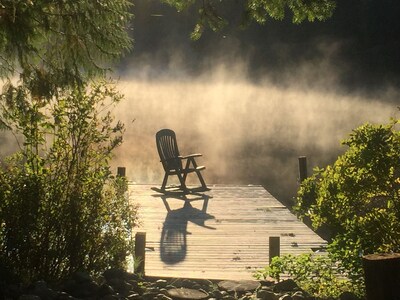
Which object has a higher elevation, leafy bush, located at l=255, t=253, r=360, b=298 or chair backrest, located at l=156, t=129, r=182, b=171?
chair backrest, located at l=156, t=129, r=182, b=171

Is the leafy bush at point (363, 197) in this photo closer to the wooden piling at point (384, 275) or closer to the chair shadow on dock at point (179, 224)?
the wooden piling at point (384, 275)

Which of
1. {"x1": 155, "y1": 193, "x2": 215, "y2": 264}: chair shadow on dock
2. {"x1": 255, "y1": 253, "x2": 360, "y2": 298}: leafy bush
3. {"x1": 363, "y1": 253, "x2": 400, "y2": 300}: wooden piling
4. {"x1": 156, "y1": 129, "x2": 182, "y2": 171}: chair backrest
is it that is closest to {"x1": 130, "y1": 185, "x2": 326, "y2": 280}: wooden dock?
{"x1": 155, "y1": 193, "x2": 215, "y2": 264}: chair shadow on dock

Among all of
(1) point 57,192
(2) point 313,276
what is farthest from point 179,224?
(1) point 57,192

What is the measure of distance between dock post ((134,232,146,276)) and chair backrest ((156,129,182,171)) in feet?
24.2

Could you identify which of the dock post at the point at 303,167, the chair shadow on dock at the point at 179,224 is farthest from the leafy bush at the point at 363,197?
the dock post at the point at 303,167

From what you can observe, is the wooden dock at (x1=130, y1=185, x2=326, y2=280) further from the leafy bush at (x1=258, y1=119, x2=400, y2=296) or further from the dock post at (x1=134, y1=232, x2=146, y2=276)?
the leafy bush at (x1=258, y1=119, x2=400, y2=296)

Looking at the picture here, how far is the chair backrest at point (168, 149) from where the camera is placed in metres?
16.8

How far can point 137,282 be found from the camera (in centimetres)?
850

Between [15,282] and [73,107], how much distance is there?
174cm

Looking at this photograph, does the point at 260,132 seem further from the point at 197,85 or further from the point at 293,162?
the point at 197,85

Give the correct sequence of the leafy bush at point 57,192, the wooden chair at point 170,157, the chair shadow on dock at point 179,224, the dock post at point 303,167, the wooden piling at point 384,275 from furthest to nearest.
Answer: the wooden chair at point 170,157, the dock post at point 303,167, the chair shadow on dock at point 179,224, the leafy bush at point 57,192, the wooden piling at point 384,275

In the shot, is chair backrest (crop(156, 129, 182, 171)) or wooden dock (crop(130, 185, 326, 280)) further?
chair backrest (crop(156, 129, 182, 171))

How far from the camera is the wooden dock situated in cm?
981

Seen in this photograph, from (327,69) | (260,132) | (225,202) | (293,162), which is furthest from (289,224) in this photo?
(327,69)
